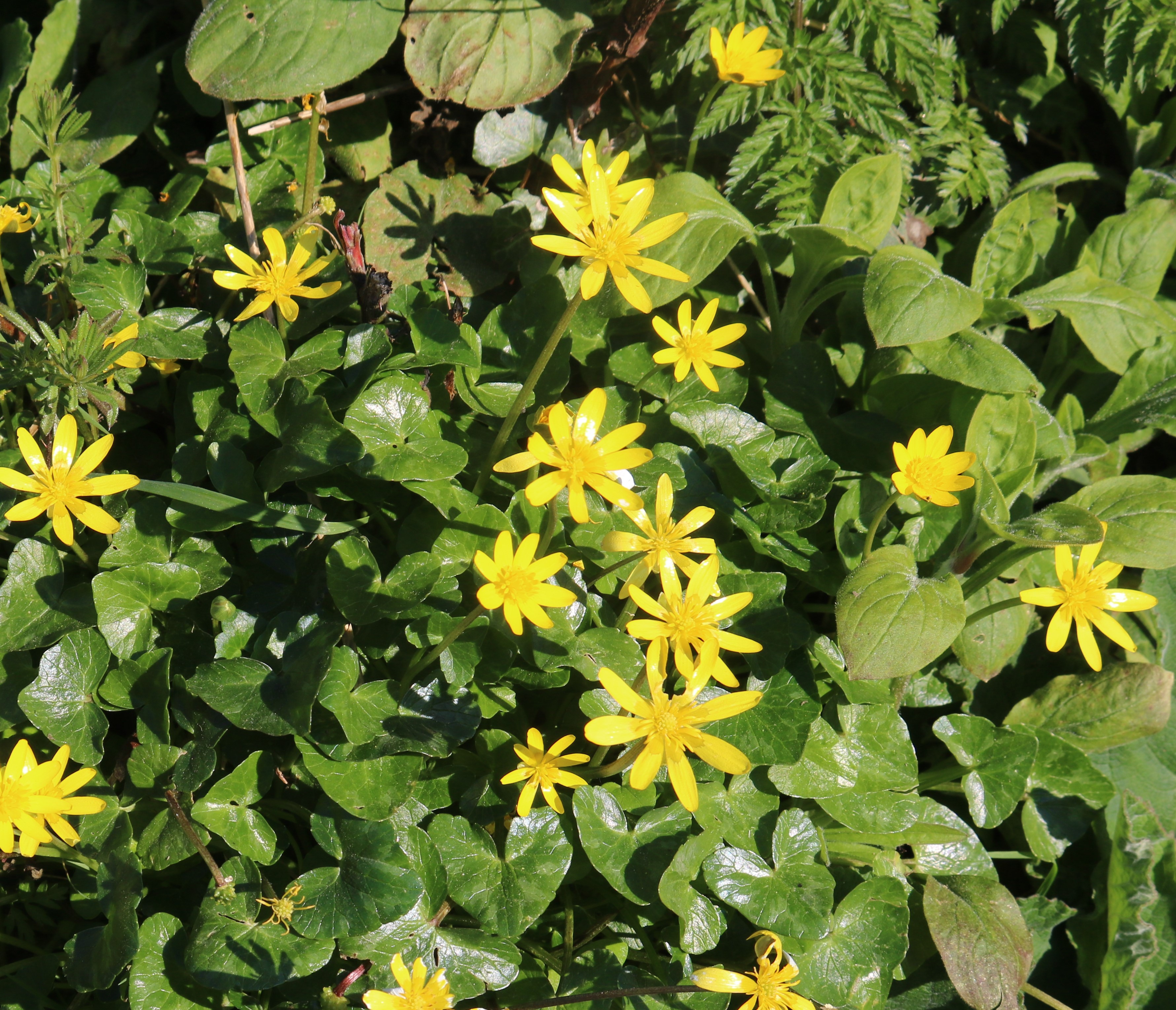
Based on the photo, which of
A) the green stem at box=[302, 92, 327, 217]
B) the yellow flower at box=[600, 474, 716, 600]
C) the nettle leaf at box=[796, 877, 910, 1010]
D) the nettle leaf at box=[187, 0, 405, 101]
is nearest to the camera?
the yellow flower at box=[600, 474, 716, 600]

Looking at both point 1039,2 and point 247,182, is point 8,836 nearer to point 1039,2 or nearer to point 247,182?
point 247,182

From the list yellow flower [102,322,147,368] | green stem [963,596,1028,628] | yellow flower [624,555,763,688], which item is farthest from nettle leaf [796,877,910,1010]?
yellow flower [102,322,147,368]

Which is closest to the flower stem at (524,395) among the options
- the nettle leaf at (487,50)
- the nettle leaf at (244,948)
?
the nettle leaf at (487,50)

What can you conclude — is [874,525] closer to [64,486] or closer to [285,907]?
[285,907]

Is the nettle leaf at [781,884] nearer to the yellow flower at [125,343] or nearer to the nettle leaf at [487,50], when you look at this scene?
the yellow flower at [125,343]

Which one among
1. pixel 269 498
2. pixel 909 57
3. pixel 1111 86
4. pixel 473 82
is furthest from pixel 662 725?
pixel 1111 86

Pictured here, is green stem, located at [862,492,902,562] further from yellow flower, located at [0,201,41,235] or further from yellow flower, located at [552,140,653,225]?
yellow flower, located at [0,201,41,235]
